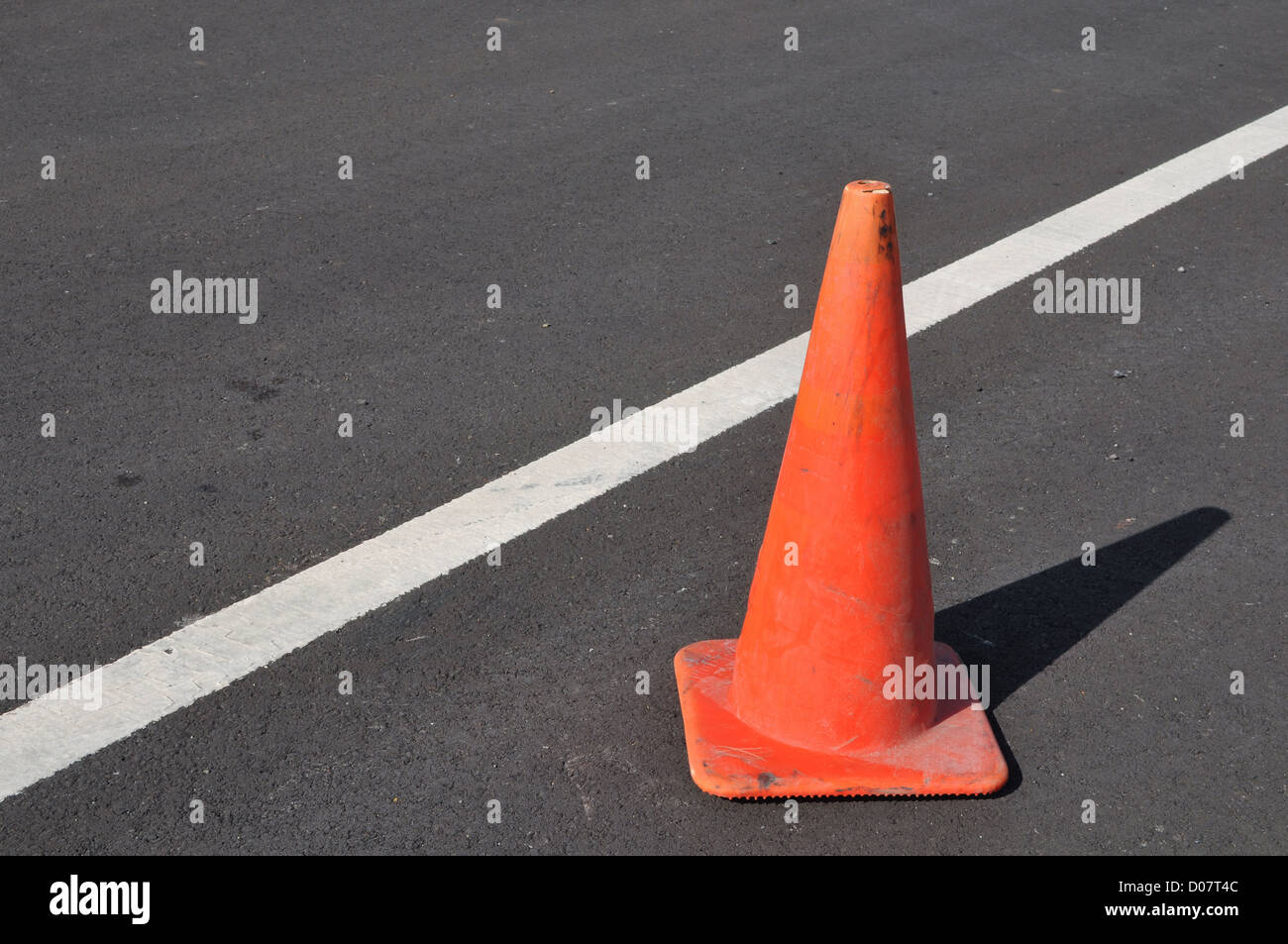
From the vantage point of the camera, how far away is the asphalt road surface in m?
3.44

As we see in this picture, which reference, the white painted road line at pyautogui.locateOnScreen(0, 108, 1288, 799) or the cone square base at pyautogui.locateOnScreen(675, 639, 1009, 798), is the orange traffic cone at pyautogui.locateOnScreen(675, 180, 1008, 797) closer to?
the cone square base at pyautogui.locateOnScreen(675, 639, 1009, 798)

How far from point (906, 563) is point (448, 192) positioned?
4.44 metres

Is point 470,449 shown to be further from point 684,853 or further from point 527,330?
point 684,853

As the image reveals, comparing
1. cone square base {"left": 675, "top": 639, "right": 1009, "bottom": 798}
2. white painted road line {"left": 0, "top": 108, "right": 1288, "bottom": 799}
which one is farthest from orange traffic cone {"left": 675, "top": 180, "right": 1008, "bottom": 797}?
white painted road line {"left": 0, "top": 108, "right": 1288, "bottom": 799}

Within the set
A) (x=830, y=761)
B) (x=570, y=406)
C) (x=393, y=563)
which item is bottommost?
(x=830, y=761)

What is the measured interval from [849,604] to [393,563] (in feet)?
5.16

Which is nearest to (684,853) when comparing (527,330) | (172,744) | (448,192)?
(172,744)

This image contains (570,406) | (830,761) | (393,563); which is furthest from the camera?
(570,406)

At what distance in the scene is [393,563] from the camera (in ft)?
14.1

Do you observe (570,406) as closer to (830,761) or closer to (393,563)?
(393,563)

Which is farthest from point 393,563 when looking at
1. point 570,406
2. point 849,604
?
point 849,604

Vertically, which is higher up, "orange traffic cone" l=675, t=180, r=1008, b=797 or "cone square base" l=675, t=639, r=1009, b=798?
"orange traffic cone" l=675, t=180, r=1008, b=797

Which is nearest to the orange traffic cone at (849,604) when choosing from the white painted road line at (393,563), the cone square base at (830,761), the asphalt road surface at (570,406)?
the cone square base at (830,761)

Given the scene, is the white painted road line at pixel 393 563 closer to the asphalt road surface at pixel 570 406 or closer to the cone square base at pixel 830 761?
the asphalt road surface at pixel 570 406
